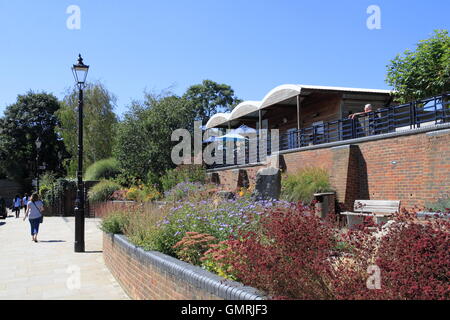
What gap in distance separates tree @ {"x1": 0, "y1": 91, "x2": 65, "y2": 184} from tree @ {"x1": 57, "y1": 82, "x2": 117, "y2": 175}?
58.8 ft

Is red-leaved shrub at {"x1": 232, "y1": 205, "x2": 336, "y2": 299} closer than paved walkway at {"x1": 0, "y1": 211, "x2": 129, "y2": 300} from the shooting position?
Yes

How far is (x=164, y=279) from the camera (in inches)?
203

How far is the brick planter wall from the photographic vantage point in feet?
13.1

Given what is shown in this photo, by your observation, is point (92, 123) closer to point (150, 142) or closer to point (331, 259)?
point (150, 142)

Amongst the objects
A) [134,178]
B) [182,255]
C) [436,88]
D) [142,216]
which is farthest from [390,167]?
[134,178]

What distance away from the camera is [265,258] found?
406 cm

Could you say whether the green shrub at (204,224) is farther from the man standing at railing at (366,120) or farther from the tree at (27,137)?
the tree at (27,137)

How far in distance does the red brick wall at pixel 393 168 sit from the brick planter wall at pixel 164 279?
6928 mm

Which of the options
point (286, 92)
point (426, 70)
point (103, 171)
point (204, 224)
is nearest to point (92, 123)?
point (103, 171)

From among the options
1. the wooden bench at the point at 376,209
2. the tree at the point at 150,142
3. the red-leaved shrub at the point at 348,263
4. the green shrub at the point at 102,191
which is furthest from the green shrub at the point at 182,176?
the red-leaved shrub at the point at 348,263

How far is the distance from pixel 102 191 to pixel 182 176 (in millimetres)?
6012

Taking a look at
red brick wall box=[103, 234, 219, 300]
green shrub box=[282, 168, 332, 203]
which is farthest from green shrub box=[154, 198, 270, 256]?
green shrub box=[282, 168, 332, 203]

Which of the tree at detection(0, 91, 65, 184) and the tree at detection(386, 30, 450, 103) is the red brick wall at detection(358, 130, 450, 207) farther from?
the tree at detection(0, 91, 65, 184)

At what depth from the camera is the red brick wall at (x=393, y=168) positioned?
987 cm
